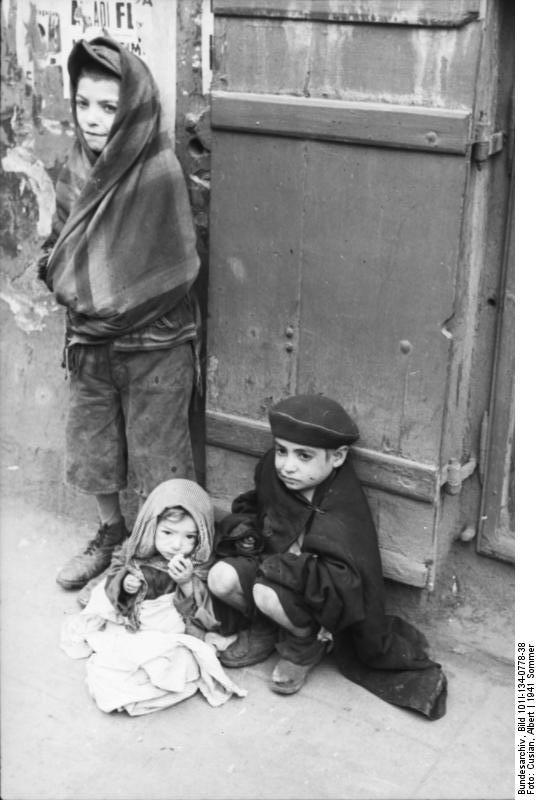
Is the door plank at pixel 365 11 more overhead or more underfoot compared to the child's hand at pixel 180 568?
more overhead

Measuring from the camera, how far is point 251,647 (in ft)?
13.1

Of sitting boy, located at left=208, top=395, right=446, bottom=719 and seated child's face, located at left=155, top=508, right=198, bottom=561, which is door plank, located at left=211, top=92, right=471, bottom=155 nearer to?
sitting boy, located at left=208, top=395, right=446, bottom=719

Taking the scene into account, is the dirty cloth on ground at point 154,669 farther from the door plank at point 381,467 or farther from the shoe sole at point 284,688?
the door plank at point 381,467

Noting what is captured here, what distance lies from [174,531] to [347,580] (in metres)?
0.68

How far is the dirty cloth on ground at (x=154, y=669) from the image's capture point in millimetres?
3775

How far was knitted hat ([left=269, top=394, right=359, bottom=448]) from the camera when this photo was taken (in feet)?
12.2

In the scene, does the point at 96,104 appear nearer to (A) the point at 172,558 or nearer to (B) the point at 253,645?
(A) the point at 172,558

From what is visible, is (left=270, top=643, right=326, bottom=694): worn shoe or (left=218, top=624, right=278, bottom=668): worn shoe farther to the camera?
(left=218, top=624, right=278, bottom=668): worn shoe

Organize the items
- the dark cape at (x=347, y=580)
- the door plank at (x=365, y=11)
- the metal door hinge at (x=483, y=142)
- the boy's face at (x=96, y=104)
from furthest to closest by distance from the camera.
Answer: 1. the boy's face at (x=96, y=104)
2. the dark cape at (x=347, y=580)
3. the metal door hinge at (x=483, y=142)
4. the door plank at (x=365, y=11)

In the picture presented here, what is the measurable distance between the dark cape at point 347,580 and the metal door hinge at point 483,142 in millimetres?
1112

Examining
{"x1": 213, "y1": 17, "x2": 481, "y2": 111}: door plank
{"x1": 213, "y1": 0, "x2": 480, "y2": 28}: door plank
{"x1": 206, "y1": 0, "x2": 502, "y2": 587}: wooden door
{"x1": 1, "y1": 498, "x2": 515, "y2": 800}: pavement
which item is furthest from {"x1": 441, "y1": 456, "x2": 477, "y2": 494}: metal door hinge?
{"x1": 213, "y1": 0, "x2": 480, "y2": 28}: door plank

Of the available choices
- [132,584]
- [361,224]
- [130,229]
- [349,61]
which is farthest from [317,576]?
[349,61]

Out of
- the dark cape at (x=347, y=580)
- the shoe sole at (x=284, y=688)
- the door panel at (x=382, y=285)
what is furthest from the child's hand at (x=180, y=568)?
the door panel at (x=382, y=285)
